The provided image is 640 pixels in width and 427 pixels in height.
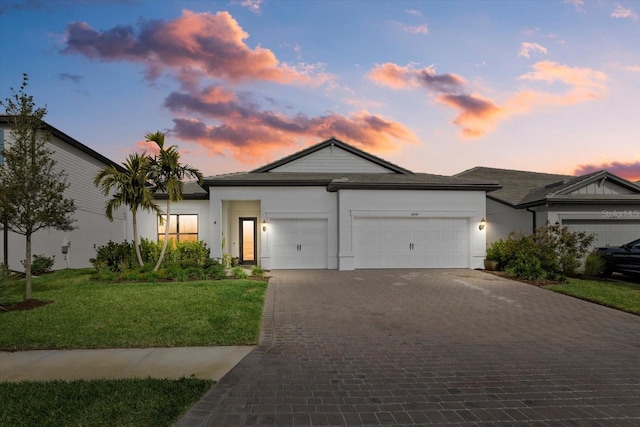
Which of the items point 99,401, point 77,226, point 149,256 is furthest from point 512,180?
point 77,226

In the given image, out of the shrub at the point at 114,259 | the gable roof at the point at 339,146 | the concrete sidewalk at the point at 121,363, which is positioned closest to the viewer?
the concrete sidewalk at the point at 121,363

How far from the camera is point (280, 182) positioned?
54.7 feet

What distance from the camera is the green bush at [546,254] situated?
1352cm

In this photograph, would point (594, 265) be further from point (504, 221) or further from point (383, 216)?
point (383, 216)

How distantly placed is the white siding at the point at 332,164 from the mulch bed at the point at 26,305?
12.7m

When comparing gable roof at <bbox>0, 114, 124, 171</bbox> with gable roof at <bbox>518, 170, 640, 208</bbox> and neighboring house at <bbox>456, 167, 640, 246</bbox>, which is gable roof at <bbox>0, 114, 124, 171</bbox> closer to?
gable roof at <bbox>518, 170, 640, 208</bbox>

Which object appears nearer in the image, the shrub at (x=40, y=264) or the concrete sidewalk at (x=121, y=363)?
the concrete sidewalk at (x=121, y=363)

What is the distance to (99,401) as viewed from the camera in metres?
3.81

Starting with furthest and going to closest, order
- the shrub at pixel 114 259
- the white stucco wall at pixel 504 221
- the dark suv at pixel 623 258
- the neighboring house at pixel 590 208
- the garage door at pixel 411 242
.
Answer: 1. the white stucco wall at pixel 504 221
2. the garage door at pixel 411 242
3. the neighboring house at pixel 590 208
4. the shrub at pixel 114 259
5. the dark suv at pixel 623 258

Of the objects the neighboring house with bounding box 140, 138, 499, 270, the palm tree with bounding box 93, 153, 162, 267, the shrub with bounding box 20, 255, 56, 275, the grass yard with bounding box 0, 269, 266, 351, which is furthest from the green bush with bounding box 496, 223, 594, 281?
the shrub with bounding box 20, 255, 56, 275

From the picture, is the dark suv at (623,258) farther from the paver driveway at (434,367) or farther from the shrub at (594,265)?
the paver driveway at (434,367)

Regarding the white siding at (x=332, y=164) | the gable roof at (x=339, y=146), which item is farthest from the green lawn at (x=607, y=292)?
the white siding at (x=332, y=164)

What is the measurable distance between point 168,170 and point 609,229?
20064mm

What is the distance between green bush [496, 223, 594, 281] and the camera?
1352 cm
